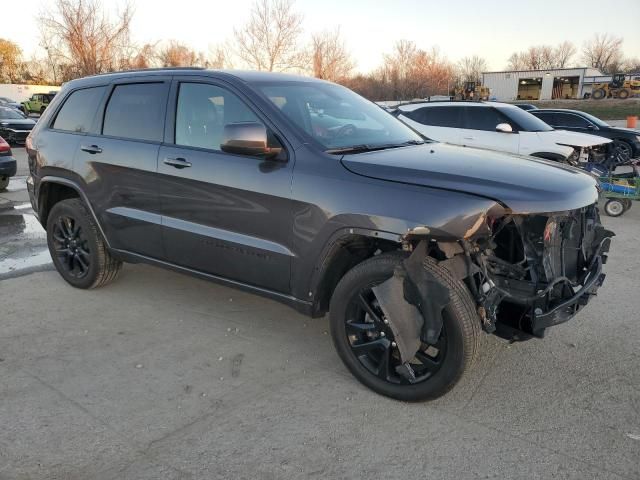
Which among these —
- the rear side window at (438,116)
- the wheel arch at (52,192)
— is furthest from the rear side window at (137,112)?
the rear side window at (438,116)

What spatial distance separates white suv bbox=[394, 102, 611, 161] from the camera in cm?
925

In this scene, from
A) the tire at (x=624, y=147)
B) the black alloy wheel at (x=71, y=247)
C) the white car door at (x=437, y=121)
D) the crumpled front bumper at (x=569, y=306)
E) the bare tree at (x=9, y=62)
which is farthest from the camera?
the bare tree at (x=9, y=62)

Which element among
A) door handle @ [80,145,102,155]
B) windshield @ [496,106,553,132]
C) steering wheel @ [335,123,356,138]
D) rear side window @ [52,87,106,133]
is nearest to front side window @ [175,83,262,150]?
steering wheel @ [335,123,356,138]

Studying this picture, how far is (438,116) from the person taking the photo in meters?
10.4

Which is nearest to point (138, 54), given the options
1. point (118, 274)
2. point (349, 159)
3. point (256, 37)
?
point (256, 37)

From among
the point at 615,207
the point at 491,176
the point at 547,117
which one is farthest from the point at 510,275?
the point at 547,117

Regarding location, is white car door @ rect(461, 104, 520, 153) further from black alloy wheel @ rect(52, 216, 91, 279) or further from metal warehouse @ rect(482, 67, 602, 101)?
metal warehouse @ rect(482, 67, 602, 101)

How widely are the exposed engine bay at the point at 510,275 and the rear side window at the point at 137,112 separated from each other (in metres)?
2.26

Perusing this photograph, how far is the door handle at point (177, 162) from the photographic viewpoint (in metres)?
3.72

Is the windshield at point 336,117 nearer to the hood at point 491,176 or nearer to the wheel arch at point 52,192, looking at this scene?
the hood at point 491,176

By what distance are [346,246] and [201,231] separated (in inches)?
43.6

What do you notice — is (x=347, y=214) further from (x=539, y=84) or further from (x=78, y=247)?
(x=539, y=84)

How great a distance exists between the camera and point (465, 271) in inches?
115

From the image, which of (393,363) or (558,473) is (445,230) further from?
(558,473)
